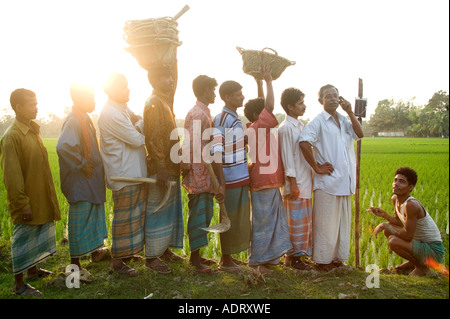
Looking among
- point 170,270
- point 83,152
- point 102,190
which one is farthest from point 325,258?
point 83,152

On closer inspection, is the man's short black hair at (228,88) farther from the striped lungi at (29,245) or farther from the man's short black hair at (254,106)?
the striped lungi at (29,245)

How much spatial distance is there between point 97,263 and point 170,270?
0.87 meters

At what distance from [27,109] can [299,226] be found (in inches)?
108

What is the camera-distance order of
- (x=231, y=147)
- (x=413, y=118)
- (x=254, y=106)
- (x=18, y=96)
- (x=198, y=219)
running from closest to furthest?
1. (x=18, y=96)
2. (x=231, y=147)
3. (x=198, y=219)
4. (x=254, y=106)
5. (x=413, y=118)

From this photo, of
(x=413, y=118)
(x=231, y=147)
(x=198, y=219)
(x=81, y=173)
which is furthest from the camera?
(x=413, y=118)

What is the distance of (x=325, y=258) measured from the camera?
3.27 m

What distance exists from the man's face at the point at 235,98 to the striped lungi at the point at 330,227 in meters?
1.17

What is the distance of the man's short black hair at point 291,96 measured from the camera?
3326mm

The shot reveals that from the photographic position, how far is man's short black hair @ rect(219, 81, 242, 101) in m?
3.18

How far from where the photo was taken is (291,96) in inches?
131

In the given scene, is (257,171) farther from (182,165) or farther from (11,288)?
(11,288)

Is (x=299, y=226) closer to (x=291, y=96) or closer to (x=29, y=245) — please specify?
(x=291, y=96)

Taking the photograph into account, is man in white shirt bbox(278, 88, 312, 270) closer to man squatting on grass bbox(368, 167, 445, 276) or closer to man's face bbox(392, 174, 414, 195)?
man squatting on grass bbox(368, 167, 445, 276)

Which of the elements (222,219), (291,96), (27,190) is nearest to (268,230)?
(222,219)
